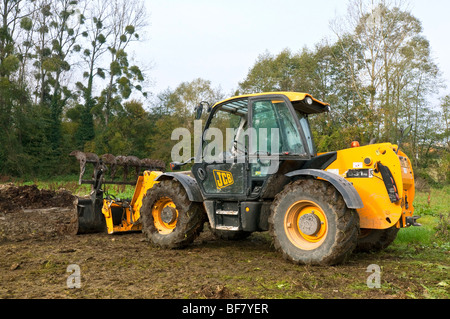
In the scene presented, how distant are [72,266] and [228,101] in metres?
3.27

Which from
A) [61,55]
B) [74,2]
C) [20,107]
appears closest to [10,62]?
[20,107]

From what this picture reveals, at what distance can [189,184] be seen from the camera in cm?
642

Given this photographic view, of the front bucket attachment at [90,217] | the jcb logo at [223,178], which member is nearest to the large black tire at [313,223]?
the jcb logo at [223,178]

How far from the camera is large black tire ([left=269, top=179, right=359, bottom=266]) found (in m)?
4.77

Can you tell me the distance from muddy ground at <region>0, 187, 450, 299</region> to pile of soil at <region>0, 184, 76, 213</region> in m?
4.57

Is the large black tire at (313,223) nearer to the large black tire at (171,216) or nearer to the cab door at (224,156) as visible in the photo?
the cab door at (224,156)

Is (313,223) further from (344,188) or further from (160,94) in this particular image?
(160,94)

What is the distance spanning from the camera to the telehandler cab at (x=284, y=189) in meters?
4.95

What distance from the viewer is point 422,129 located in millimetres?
30547

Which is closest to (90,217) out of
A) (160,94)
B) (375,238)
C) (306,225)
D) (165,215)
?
(165,215)

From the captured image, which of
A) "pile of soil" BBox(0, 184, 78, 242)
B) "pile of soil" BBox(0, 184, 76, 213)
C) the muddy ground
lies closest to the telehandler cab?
the muddy ground

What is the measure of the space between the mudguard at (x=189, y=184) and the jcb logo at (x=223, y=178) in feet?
1.37

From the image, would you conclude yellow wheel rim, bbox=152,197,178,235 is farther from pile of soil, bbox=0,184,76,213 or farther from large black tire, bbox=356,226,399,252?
pile of soil, bbox=0,184,76,213
